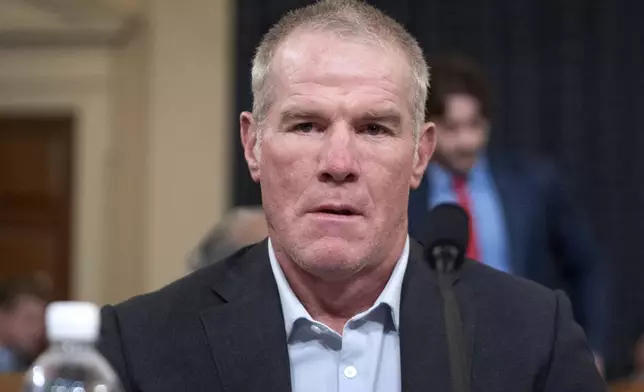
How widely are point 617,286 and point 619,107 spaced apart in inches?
37.1

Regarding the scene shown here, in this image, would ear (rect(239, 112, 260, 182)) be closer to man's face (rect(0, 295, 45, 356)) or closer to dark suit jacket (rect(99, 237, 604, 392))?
dark suit jacket (rect(99, 237, 604, 392))

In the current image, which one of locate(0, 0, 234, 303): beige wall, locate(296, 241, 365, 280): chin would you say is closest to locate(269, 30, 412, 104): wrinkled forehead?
locate(296, 241, 365, 280): chin

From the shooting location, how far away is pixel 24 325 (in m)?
4.73

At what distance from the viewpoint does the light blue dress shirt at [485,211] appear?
2.66 m

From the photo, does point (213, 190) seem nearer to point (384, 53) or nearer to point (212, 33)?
point (212, 33)

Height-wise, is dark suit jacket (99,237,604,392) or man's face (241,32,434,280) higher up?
man's face (241,32,434,280)

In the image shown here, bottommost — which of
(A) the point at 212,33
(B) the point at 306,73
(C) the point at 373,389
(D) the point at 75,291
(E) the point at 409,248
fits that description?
(D) the point at 75,291

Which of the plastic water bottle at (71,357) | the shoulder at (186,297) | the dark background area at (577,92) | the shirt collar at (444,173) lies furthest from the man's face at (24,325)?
the plastic water bottle at (71,357)

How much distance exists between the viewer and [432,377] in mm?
1531

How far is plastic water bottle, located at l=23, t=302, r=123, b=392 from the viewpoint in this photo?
0.98 meters

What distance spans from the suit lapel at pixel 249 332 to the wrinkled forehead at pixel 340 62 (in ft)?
1.02

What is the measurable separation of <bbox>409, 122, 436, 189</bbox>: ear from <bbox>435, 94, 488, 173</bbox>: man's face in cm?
91

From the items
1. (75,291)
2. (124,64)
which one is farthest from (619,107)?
(75,291)

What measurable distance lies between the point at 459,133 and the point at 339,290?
3.62ft
